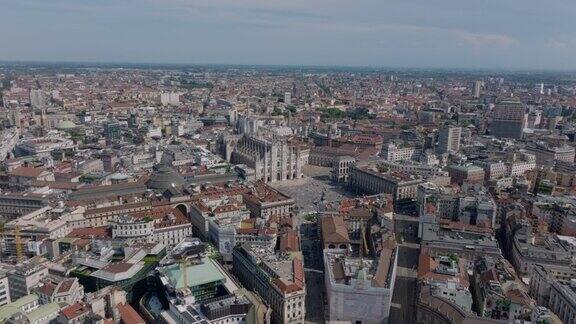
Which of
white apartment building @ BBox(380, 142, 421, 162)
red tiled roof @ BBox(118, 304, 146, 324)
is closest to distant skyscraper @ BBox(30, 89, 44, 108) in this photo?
white apartment building @ BBox(380, 142, 421, 162)

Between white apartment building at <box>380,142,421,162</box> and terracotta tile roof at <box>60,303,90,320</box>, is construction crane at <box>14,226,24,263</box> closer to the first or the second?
terracotta tile roof at <box>60,303,90,320</box>

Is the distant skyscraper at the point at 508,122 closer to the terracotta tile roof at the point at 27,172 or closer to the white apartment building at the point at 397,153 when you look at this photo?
the white apartment building at the point at 397,153

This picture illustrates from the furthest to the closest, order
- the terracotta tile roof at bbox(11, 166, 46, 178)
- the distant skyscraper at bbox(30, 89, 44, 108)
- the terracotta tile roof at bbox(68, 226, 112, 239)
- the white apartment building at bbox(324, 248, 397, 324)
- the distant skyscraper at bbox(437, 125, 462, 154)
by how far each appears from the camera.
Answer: the distant skyscraper at bbox(30, 89, 44, 108), the distant skyscraper at bbox(437, 125, 462, 154), the terracotta tile roof at bbox(11, 166, 46, 178), the terracotta tile roof at bbox(68, 226, 112, 239), the white apartment building at bbox(324, 248, 397, 324)

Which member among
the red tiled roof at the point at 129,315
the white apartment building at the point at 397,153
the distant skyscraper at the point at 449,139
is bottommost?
the red tiled roof at the point at 129,315

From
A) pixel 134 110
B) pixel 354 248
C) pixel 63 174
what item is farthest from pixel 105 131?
pixel 354 248

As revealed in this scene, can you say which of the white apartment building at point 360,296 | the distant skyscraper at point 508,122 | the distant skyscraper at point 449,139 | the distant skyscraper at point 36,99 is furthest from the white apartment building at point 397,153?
the distant skyscraper at point 36,99

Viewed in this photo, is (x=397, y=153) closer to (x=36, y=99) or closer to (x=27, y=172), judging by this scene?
(x=27, y=172)
